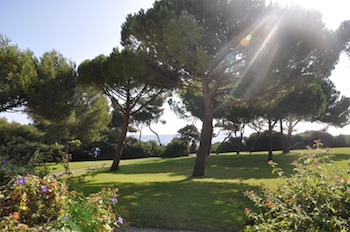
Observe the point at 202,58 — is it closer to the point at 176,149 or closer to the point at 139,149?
the point at 176,149

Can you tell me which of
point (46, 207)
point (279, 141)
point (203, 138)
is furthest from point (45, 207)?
point (279, 141)

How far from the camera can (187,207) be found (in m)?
5.23

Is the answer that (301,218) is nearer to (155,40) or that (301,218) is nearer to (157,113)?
(155,40)

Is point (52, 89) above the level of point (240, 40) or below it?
below

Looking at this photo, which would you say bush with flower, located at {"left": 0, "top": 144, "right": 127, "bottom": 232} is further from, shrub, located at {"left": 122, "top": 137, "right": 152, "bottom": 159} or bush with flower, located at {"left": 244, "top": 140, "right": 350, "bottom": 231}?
shrub, located at {"left": 122, "top": 137, "right": 152, "bottom": 159}

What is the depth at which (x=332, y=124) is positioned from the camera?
81.1ft

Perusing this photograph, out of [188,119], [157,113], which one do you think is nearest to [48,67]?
[188,119]

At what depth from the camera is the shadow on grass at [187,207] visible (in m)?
4.36

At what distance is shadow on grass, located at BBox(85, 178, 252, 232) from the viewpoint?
4.36 m

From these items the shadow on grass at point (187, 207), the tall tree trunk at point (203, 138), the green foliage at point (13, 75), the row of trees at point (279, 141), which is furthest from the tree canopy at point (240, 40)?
the row of trees at point (279, 141)

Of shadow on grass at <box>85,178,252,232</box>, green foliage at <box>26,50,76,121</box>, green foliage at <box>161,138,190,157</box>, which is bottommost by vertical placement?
shadow on grass at <box>85,178,252,232</box>

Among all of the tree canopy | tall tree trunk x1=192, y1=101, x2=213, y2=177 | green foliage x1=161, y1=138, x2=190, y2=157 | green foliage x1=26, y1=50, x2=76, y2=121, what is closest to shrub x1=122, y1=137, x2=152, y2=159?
green foliage x1=161, y1=138, x2=190, y2=157

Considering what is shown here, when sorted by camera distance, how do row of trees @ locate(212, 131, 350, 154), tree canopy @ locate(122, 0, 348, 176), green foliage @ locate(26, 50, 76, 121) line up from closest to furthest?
tree canopy @ locate(122, 0, 348, 176) → green foliage @ locate(26, 50, 76, 121) → row of trees @ locate(212, 131, 350, 154)

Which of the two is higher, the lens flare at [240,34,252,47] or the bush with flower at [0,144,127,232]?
the lens flare at [240,34,252,47]
